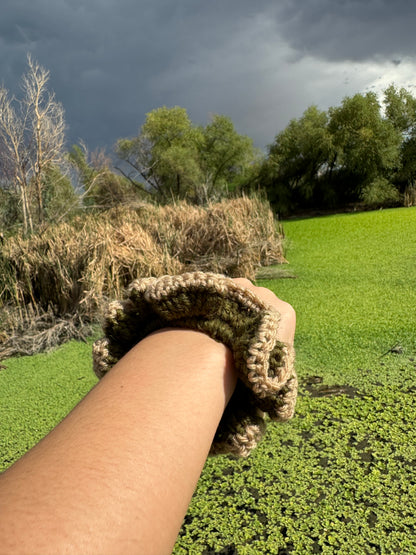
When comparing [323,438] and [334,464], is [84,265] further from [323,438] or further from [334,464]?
[334,464]

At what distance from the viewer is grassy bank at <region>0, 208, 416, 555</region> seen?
40.9 inches

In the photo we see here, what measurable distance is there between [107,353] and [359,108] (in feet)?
32.6

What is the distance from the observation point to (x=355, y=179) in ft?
30.1

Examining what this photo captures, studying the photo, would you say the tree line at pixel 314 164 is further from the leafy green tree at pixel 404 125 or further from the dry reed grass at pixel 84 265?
the dry reed grass at pixel 84 265

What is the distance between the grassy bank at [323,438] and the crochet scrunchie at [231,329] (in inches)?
23.8

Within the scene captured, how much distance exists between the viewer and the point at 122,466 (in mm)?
325

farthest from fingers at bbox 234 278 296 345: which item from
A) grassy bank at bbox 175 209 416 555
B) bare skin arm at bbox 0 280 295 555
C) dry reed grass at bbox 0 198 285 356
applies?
dry reed grass at bbox 0 198 285 356

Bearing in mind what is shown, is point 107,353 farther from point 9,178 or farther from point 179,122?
point 179,122

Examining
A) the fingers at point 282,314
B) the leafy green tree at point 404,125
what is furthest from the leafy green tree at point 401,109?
the fingers at point 282,314

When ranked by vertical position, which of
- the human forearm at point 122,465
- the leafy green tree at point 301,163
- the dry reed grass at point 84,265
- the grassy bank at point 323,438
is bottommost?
the grassy bank at point 323,438

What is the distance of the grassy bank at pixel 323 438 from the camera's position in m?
1.04

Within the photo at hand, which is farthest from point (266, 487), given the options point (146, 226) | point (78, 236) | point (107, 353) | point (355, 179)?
point (355, 179)

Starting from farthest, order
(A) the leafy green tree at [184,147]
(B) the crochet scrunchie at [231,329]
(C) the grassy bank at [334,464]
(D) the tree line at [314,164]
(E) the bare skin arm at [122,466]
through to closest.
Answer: (A) the leafy green tree at [184,147]
(D) the tree line at [314,164]
(C) the grassy bank at [334,464]
(B) the crochet scrunchie at [231,329]
(E) the bare skin arm at [122,466]

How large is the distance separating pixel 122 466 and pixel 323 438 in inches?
48.0
